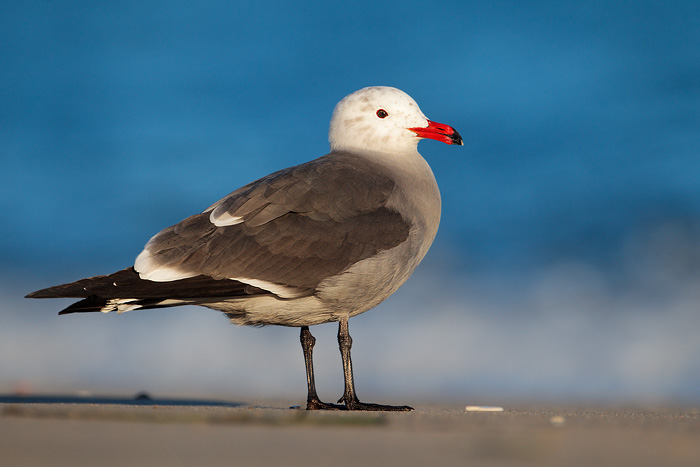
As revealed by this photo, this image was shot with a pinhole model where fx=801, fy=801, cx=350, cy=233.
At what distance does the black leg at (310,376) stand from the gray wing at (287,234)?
0.86m

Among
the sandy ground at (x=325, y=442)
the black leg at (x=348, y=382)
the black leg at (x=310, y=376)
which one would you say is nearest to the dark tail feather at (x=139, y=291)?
the black leg at (x=348, y=382)

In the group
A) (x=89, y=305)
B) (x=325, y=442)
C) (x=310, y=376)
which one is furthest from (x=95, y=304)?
(x=325, y=442)

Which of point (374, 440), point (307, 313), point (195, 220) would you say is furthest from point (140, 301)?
point (374, 440)

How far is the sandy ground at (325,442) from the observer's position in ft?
9.22

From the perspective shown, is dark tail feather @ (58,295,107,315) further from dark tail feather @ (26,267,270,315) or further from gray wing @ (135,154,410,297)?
gray wing @ (135,154,410,297)

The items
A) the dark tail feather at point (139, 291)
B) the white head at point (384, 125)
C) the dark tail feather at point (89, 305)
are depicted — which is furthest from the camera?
the white head at point (384, 125)

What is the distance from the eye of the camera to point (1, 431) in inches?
139

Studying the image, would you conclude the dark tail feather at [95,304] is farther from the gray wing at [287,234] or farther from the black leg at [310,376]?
the black leg at [310,376]

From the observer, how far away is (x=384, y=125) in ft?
25.8

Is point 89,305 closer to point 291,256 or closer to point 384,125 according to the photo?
point 291,256

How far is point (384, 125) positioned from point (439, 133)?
1.84ft

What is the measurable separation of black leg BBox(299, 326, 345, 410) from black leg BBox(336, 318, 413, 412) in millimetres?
131

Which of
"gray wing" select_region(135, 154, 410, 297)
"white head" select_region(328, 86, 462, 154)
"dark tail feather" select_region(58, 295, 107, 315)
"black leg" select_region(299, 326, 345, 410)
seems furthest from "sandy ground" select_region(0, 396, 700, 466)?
"white head" select_region(328, 86, 462, 154)

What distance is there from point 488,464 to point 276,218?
403cm
